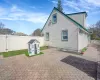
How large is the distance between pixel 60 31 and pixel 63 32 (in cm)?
45

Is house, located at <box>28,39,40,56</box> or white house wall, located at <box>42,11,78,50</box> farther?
white house wall, located at <box>42,11,78,50</box>

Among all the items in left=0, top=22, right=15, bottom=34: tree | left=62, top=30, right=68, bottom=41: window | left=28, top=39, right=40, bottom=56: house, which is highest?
left=0, top=22, right=15, bottom=34: tree

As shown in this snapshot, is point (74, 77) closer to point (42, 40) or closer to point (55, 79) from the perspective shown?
point (55, 79)

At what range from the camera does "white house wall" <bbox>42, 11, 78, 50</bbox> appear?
11.4 m

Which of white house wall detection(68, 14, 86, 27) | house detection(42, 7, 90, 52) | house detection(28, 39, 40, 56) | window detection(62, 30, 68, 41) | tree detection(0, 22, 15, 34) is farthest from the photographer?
tree detection(0, 22, 15, 34)

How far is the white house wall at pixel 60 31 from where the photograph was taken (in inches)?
447

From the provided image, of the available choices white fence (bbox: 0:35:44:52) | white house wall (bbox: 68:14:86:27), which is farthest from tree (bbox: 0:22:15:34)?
white house wall (bbox: 68:14:86:27)

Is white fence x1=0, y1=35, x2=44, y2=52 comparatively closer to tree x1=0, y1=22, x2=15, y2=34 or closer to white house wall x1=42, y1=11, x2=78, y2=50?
white house wall x1=42, y1=11, x2=78, y2=50

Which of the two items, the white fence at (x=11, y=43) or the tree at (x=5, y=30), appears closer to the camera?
the white fence at (x=11, y=43)

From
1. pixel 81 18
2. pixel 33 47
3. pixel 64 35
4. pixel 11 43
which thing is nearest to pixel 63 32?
pixel 64 35

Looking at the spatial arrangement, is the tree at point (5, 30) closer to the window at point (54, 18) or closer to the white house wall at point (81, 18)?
the window at point (54, 18)

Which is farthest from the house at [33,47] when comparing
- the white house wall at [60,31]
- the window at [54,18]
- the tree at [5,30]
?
the tree at [5,30]

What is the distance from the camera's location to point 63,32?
12531 millimetres

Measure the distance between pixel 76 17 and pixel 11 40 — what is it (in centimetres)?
1133
